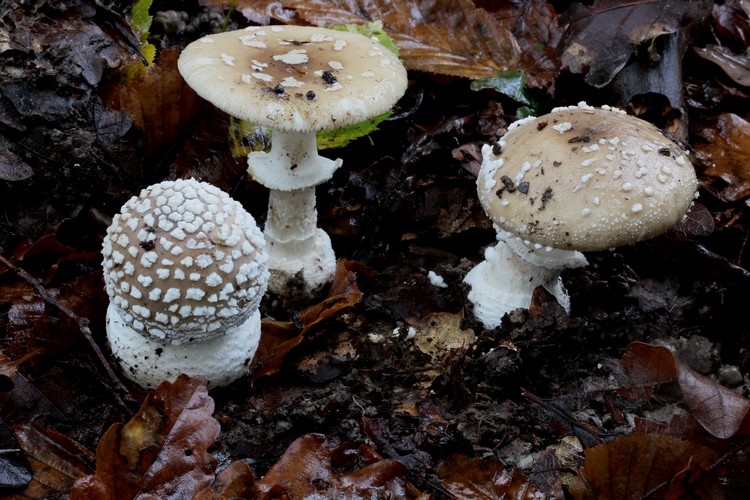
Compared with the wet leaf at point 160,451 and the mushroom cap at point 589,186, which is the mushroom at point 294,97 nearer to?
the mushroom cap at point 589,186

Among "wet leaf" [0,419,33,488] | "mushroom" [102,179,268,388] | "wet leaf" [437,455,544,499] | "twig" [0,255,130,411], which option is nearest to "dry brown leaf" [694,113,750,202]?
"wet leaf" [437,455,544,499]

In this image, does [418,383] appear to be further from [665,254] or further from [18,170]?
[18,170]

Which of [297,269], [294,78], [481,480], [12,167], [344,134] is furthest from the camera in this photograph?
[344,134]

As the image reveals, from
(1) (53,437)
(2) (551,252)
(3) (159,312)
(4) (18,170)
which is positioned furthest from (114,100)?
(2) (551,252)

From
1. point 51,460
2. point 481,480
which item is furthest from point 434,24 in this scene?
point 51,460

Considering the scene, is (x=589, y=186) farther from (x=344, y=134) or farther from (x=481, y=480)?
(x=344, y=134)

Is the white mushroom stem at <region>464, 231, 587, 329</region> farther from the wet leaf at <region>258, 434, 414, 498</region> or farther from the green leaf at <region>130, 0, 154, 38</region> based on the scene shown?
the green leaf at <region>130, 0, 154, 38</region>
